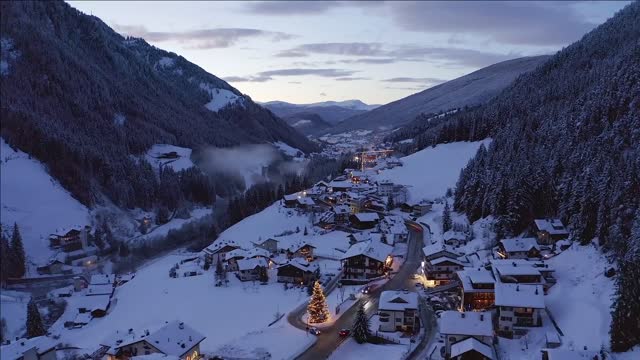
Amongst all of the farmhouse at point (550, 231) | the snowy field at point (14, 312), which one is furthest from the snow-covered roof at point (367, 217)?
the snowy field at point (14, 312)

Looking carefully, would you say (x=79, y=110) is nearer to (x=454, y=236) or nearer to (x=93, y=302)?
(x=93, y=302)

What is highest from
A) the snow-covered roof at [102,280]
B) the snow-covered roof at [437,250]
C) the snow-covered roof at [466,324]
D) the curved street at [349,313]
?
the snow-covered roof at [437,250]

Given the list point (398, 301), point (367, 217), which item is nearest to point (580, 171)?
point (398, 301)

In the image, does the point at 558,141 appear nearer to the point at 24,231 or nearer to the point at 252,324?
the point at 252,324

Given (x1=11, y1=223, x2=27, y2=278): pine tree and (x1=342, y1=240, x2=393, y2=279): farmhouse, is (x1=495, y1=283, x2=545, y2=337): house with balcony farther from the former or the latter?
(x1=11, y1=223, x2=27, y2=278): pine tree

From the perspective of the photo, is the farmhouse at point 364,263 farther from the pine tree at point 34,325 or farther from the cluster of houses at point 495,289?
the pine tree at point 34,325

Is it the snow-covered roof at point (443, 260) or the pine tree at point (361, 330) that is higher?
the snow-covered roof at point (443, 260)
